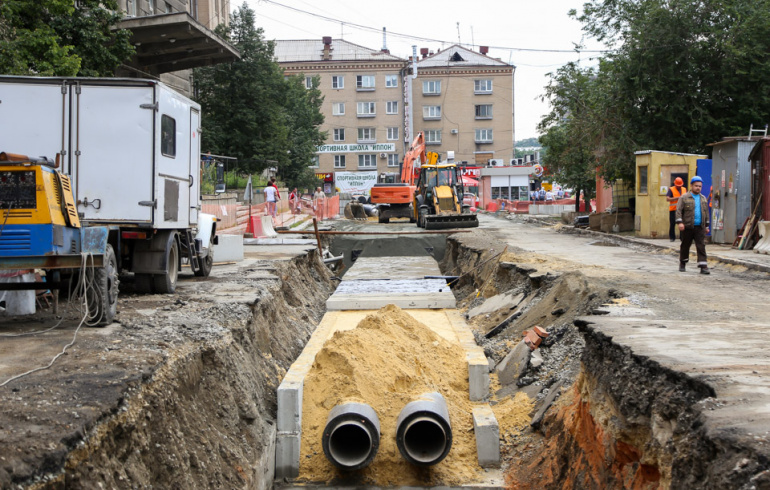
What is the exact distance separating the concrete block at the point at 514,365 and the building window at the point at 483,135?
6387 cm

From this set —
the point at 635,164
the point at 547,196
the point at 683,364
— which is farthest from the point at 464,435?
the point at 547,196

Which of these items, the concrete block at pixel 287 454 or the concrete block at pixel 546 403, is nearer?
the concrete block at pixel 546 403

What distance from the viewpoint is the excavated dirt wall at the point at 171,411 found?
14.4 ft

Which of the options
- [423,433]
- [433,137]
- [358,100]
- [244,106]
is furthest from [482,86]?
[423,433]

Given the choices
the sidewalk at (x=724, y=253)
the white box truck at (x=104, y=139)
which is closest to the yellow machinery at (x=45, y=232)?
the white box truck at (x=104, y=139)

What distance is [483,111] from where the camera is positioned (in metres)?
72.2

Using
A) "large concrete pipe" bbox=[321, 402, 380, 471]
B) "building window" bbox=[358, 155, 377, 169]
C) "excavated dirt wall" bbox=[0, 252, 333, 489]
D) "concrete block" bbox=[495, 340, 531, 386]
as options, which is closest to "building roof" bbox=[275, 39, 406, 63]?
"building window" bbox=[358, 155, 377, 169]

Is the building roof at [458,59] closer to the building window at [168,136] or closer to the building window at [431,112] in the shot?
the building window at [431,112]

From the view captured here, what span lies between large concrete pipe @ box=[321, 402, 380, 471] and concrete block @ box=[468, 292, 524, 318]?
5.85m

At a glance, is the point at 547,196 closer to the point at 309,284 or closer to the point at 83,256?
the point at 309,284

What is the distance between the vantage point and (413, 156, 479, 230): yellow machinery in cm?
2906

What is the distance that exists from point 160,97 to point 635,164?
18889 mm

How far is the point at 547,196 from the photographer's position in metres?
54.1

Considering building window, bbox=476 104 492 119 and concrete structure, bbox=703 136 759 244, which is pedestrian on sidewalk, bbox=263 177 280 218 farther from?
building window, bbox=476 104 492 119
